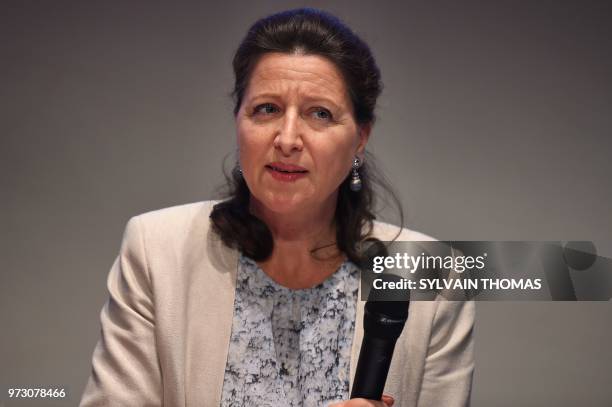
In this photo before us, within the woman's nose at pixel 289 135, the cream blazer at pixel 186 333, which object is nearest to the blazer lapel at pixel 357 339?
the cream blazer at pixel 186 333

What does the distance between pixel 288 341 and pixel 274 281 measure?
0.12m

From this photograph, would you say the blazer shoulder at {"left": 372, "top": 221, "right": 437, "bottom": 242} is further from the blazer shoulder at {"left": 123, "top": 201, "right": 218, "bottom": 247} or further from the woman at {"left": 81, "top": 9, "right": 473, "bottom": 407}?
the blazer shoulder at {"left": 123, "top": 201, "right": 218, "bottom": 247}

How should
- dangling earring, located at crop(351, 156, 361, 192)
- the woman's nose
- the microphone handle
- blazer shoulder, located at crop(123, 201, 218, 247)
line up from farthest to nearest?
dangling earring, located at crop(351, 156, 361, 192)
blazer shoulder, located at crop(123, 201, 218, 247)
the woman's nose
the microphone handle

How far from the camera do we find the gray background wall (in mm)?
1633

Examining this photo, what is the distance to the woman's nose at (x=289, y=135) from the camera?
146 cm

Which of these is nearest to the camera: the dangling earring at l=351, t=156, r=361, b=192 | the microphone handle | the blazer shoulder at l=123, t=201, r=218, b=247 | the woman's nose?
the microphone handle

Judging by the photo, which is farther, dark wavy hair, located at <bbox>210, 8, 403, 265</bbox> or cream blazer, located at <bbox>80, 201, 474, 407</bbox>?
dark wavy hair, located at <bbox>210, 8, 403, 265</bbox>

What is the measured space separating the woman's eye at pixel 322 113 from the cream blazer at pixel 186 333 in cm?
32

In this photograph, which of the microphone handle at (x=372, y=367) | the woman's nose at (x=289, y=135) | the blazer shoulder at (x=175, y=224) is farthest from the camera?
the blazer shoulder at (x=175, y=224)

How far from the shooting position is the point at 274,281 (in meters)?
1.61

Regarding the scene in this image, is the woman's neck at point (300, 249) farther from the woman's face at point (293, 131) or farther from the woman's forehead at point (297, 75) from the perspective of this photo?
the woman's forehead at point (297, 75)

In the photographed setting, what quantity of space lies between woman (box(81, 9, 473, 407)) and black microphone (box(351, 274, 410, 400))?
1.34 feet

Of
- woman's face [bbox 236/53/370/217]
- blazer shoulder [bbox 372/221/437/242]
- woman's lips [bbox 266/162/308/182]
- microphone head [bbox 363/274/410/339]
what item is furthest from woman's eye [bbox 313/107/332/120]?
microphone head [bbox 363/274/410/339]

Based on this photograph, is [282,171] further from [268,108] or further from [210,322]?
[210,322]
